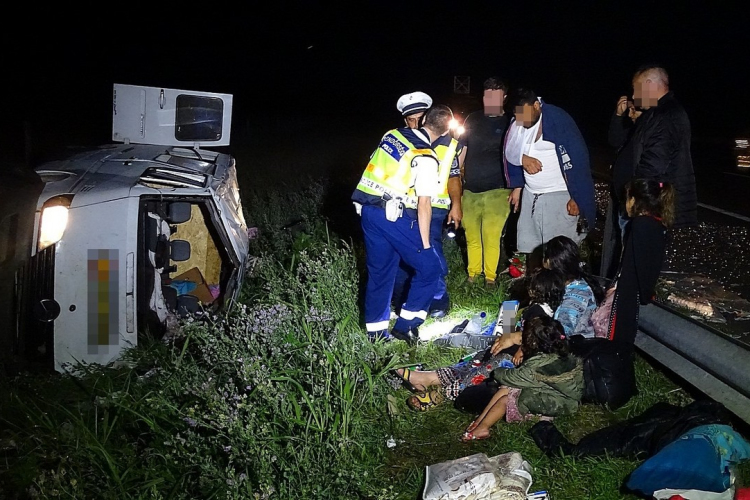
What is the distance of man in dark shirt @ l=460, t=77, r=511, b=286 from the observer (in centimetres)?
553

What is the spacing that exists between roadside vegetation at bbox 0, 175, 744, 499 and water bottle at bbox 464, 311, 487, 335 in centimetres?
48

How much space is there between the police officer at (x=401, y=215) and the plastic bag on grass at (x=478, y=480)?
141cm

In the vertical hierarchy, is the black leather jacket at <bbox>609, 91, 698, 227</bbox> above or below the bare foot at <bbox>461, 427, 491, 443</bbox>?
above

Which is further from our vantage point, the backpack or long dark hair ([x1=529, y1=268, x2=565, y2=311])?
long dark hair ([x1=529, y1=268, x2=565, y2=311])

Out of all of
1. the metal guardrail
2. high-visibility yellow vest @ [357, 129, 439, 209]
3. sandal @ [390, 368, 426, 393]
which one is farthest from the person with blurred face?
sandal @ [390, 368, 426, 393]

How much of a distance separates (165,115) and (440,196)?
278 centimetres

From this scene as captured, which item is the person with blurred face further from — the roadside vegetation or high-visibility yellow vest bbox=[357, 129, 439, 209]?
the roadside vegetation

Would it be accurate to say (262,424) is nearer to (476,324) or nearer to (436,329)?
(436,329)

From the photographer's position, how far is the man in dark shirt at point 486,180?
5.53 metres

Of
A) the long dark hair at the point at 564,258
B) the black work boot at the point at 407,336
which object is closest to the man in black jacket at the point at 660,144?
the long dark hair at the point at 564,258

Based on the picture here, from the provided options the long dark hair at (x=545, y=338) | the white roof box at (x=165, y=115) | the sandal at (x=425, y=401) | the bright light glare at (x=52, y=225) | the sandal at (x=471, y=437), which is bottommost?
the sandal at (x=471, y=437)

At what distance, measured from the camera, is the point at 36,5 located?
22.6 m

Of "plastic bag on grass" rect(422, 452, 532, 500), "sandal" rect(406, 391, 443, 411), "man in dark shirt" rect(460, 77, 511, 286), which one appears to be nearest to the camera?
"plastic bag on grass" rect(422, 452, 532, 500)

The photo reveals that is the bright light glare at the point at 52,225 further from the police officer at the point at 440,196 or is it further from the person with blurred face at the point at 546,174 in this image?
the person with blurred face at the point at 546,174
